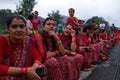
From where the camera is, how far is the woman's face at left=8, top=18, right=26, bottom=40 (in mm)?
4270

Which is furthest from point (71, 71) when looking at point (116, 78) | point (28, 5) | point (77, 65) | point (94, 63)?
point (28, 5)

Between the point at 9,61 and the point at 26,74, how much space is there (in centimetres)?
54

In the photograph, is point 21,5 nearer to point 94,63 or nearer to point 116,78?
point 94,63

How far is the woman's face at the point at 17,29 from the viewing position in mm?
4270

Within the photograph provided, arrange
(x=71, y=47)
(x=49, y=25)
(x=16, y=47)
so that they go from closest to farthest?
(x=16, y=47), (x=49, y=25), (x=71, y=47)

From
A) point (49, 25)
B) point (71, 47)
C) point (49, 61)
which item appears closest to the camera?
point (49, 61)

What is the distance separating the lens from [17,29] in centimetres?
426

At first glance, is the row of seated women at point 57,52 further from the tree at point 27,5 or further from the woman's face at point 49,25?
the tree at point 27,5

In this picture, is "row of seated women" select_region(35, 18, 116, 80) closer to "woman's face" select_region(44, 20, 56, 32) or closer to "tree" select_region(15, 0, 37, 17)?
"woman's face" select_region(44, 20, 56, 32)

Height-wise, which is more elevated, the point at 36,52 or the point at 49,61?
the point at 36,52

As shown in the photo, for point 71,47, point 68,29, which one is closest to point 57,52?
point 71,47

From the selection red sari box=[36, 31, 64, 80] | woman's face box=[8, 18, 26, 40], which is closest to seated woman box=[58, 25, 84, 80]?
red sari box=[36, 31, 64, 80]

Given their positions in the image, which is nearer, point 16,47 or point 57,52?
point 16,47

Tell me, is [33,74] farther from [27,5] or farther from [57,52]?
[27,5]
